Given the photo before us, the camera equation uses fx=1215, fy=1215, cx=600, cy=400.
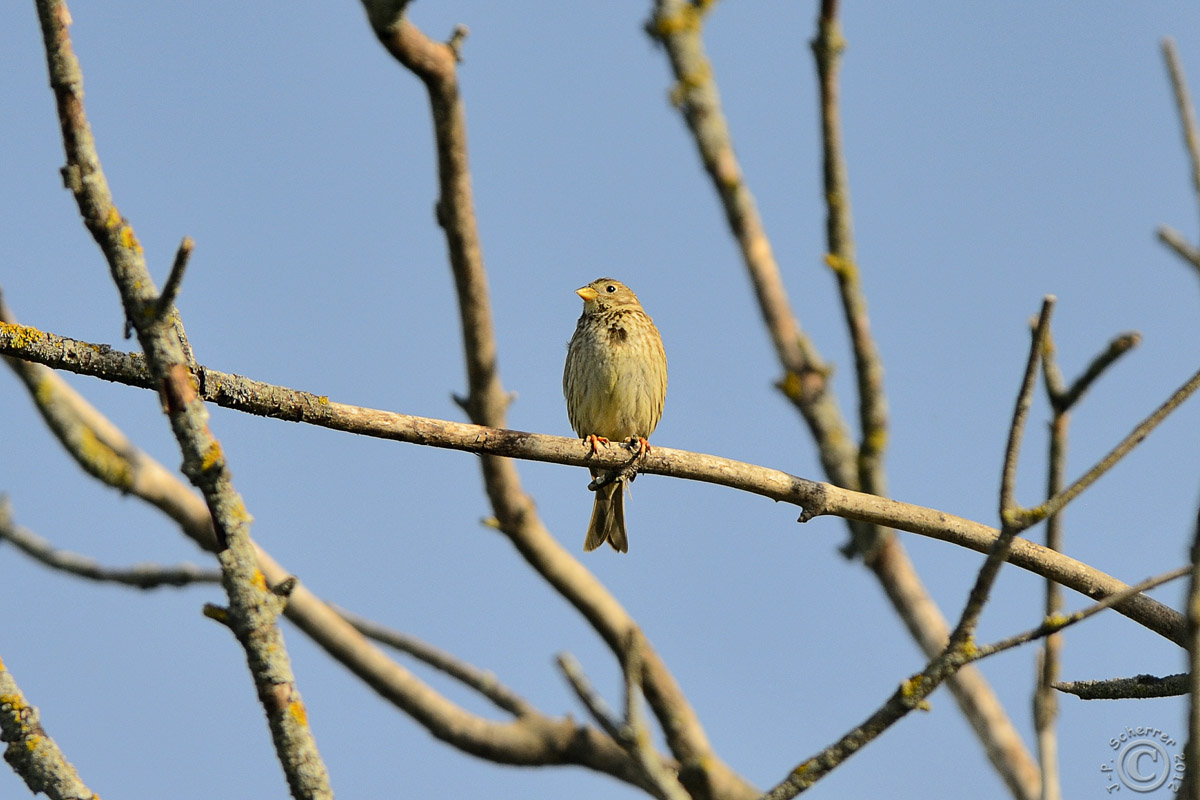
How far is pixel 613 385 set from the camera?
8188 mm

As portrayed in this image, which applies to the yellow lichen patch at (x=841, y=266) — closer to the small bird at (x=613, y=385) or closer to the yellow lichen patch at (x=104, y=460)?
the small bird at (x=613, y=385)

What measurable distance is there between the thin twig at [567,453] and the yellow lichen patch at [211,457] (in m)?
1.14

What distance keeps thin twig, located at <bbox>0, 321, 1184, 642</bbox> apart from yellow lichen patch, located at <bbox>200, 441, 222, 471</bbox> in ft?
3.73

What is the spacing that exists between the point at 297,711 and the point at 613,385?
5560mm

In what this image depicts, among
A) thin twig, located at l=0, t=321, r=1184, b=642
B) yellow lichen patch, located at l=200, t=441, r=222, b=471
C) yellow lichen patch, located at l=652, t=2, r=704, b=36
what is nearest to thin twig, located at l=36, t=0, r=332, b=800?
yellow lichen patch, located at l=200, t=441, r=222, b=471

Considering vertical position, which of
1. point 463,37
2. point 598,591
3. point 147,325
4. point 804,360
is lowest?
point 147,325

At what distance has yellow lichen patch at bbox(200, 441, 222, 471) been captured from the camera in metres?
2.68

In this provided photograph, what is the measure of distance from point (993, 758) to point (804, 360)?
278 cm

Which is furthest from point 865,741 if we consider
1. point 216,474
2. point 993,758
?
point 993,758

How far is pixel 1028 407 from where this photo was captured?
3.37m

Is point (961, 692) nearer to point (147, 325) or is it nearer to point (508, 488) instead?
point (508, 488)

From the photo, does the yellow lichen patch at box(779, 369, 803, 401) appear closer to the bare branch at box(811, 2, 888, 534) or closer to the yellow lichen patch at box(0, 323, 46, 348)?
the bare branch at box(811, 2, 888, 534)

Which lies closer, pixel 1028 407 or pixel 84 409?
pixel 1028 407

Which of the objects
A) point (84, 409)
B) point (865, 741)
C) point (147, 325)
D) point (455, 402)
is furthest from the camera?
point (84, 409)
